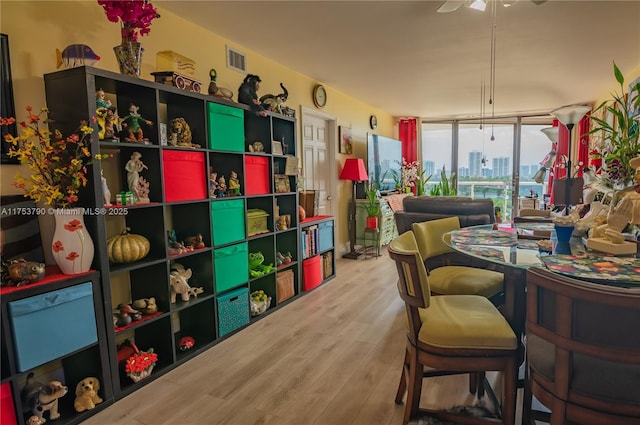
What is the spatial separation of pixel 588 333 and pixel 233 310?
2248 mm

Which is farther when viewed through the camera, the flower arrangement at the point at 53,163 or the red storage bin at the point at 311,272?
the red storage bin at the point at 311,272

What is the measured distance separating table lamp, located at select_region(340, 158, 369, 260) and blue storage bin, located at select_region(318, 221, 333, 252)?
1.14m

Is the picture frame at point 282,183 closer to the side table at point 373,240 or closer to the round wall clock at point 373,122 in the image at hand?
the side table at point 373,240

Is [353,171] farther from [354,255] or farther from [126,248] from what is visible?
[126,248]

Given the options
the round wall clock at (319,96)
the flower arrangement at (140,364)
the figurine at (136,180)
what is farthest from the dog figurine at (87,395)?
the round wall clock at (319,96)

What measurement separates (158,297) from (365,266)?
2.89 metres

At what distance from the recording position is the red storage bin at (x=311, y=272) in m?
3.63

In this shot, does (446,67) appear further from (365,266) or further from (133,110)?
(133,110)

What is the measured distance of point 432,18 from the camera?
265 centimetres

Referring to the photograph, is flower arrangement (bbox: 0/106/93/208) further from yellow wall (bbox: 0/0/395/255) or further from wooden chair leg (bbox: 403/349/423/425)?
wooden chair leg (bbox: 403/349/423/425)

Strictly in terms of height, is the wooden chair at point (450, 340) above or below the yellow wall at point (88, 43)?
below

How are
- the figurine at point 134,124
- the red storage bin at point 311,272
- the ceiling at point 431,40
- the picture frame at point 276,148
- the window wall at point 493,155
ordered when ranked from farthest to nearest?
1. the window wall at point 493,155
2. the red storage bin at point 311,272
3. the picture frame at point 276,148
4. the ceiling at point 431,40
5. the figurine at point 134,124

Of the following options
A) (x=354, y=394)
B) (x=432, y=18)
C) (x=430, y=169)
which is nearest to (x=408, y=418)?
(x=354, y=394)

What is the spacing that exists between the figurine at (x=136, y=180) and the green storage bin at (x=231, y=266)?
0.65 metres
